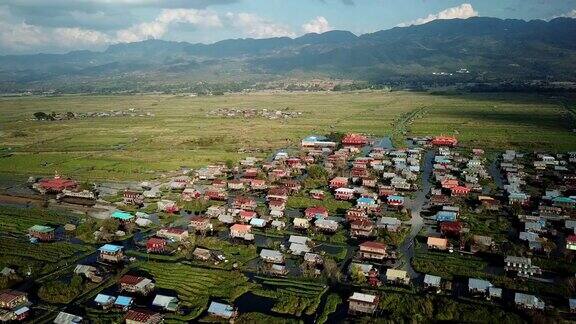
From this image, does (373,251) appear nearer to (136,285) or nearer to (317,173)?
(136,285)

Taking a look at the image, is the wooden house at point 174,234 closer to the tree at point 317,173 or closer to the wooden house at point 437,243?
the wooden house at point 437,243

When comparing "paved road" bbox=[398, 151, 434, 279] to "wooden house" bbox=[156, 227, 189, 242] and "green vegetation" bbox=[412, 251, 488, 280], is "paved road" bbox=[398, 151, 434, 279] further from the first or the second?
"wooden house" bbox=[156, 227, 189, 242]

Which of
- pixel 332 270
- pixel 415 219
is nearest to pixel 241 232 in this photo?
pixel 332 270

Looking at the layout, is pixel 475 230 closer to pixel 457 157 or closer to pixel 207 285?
pixel 207 285

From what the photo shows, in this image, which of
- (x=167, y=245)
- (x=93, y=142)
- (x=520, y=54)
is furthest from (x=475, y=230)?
(x=520, y=54)

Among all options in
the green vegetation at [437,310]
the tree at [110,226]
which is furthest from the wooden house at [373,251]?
the tree at [110,226]
